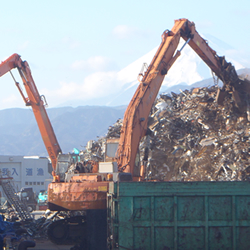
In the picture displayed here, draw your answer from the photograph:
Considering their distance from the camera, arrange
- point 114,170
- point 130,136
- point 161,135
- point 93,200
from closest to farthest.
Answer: point 93,200 → point 114,170 → point 130,136 → point 161,135

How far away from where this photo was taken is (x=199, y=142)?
66.0 ft

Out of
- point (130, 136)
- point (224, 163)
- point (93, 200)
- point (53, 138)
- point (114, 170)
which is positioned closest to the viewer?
point (93, 200)

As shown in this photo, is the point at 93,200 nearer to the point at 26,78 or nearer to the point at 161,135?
the point at 161,135

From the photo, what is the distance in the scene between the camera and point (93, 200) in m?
11.1

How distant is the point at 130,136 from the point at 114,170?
1454 mm

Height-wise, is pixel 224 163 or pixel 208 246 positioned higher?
pixel 224 163

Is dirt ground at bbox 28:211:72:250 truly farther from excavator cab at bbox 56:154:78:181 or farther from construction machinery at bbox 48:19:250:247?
excavator cab at bbox 56:154:78:181

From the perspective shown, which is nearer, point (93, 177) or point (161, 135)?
point (93, 177)

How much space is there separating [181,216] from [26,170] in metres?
52.9

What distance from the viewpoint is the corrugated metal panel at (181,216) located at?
26.1ft

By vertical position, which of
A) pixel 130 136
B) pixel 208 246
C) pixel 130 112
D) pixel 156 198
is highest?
pixel 130 112

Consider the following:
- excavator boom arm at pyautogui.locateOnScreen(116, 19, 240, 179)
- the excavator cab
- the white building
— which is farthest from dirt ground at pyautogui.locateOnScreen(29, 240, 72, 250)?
the white building

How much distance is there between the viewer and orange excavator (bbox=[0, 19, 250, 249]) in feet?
36.4

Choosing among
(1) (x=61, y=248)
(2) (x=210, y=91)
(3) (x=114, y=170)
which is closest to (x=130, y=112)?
(3) (x=114, y=170)
